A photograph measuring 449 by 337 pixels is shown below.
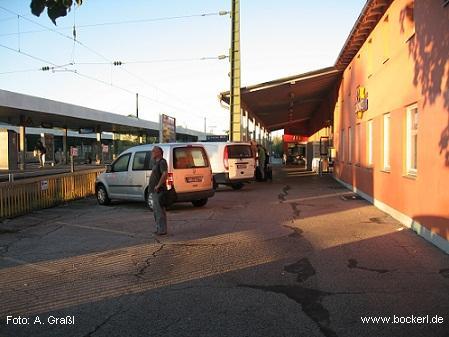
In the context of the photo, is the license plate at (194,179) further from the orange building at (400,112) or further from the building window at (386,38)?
the building window at (386,38)

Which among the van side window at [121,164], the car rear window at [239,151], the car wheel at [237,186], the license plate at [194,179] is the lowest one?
the car wheel at [237,186]

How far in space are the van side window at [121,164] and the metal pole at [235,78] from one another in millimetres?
10870

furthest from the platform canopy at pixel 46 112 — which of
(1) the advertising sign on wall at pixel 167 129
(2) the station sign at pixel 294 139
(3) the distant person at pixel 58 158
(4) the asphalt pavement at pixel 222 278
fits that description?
(4) the asphalt pavement at pixel 222 278

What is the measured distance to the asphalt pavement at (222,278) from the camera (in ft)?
15.2

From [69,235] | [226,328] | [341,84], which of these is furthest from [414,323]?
[341,84]

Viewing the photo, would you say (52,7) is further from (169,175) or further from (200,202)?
(200,202)

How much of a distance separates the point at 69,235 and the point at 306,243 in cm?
445

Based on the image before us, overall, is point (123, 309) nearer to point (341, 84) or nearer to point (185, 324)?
point (185, 324)

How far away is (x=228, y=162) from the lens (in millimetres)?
19031

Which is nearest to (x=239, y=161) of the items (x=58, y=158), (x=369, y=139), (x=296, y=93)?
(x=369, y=139)

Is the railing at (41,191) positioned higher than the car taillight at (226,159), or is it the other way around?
the car taillight at (226,159)

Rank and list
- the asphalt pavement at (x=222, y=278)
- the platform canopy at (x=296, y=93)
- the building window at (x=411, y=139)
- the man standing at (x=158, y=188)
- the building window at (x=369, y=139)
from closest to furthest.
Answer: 1. the asphalt pavement at (x=222, y=278)
2. the man standing at (x=158, y=188)
3. the building window at (x=411, y=139)
4. the building window at (x=369, y=139)
5. the platform canopy at (x=296, y=93)

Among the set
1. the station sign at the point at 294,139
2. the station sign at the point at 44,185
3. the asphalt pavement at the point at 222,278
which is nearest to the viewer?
the asphalt pavement at the point at 222,278

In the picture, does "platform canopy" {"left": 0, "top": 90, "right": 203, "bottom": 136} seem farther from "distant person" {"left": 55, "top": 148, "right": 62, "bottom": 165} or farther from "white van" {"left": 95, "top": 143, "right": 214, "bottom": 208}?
"white van" {"left": 95, "top": 143, "right": 214, "bottom": 208}
